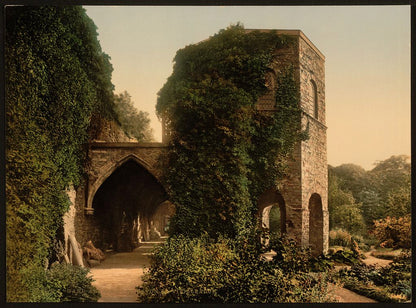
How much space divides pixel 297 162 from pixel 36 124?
744cm

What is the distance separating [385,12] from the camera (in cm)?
832

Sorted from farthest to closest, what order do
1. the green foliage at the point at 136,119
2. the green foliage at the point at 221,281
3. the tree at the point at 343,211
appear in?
the green foliage at the point at 136,119 → the tree at the point at 343,211 → the green foliage at the point at 221,281

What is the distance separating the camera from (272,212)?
2241 centimetres

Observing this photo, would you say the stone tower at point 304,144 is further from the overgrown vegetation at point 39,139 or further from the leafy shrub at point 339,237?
the overgrown vegetation at point 39,139

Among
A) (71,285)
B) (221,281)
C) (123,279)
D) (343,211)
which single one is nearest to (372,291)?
(221,281)

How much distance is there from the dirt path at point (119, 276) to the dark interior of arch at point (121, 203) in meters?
1.06

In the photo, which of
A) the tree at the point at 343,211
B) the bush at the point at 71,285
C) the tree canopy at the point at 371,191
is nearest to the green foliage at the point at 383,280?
the tree canopy at the point at 371,191

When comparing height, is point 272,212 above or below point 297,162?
below

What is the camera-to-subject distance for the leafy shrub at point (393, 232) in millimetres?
9195

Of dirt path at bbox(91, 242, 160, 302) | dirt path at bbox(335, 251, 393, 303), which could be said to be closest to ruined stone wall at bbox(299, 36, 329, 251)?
dirt path at bbox(335, 251, 393, 303)

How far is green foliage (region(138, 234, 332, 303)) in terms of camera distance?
320 inches

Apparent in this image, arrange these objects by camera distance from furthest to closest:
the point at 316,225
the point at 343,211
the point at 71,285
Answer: the point at 343,211, the point at 316,225, the point at 71,285

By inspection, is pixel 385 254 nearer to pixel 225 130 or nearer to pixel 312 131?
pixel 312 131

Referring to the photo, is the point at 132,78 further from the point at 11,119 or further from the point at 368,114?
the point at 368,114
